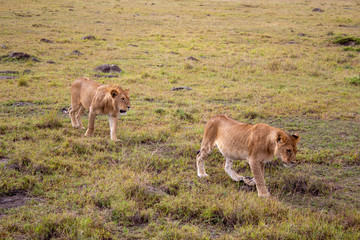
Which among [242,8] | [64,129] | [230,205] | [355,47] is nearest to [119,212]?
[230,205]

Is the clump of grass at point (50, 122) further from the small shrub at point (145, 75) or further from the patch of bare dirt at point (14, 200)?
the small shrub at point (145, 75)

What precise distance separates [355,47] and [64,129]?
61.1 feet

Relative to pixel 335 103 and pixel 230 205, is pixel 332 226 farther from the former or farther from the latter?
pixel 335 103

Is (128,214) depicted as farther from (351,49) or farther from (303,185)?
(351,49)

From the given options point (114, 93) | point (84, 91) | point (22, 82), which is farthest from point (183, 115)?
point (22, 82)

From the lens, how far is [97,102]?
7711 mm

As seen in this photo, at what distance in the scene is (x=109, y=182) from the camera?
17.5 feet

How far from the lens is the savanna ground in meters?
4.42

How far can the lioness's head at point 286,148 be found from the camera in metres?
4.85

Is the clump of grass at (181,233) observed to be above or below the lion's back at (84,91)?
below

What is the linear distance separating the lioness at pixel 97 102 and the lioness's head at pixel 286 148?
3.60m

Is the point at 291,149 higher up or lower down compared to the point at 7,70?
higher up

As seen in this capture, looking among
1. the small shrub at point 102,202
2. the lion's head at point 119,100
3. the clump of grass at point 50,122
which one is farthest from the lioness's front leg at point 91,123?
the small shrub at point 102,202

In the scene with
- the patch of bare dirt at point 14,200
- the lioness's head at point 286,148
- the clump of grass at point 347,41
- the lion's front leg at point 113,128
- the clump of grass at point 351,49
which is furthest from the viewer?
the clump of grass at point 347,41
